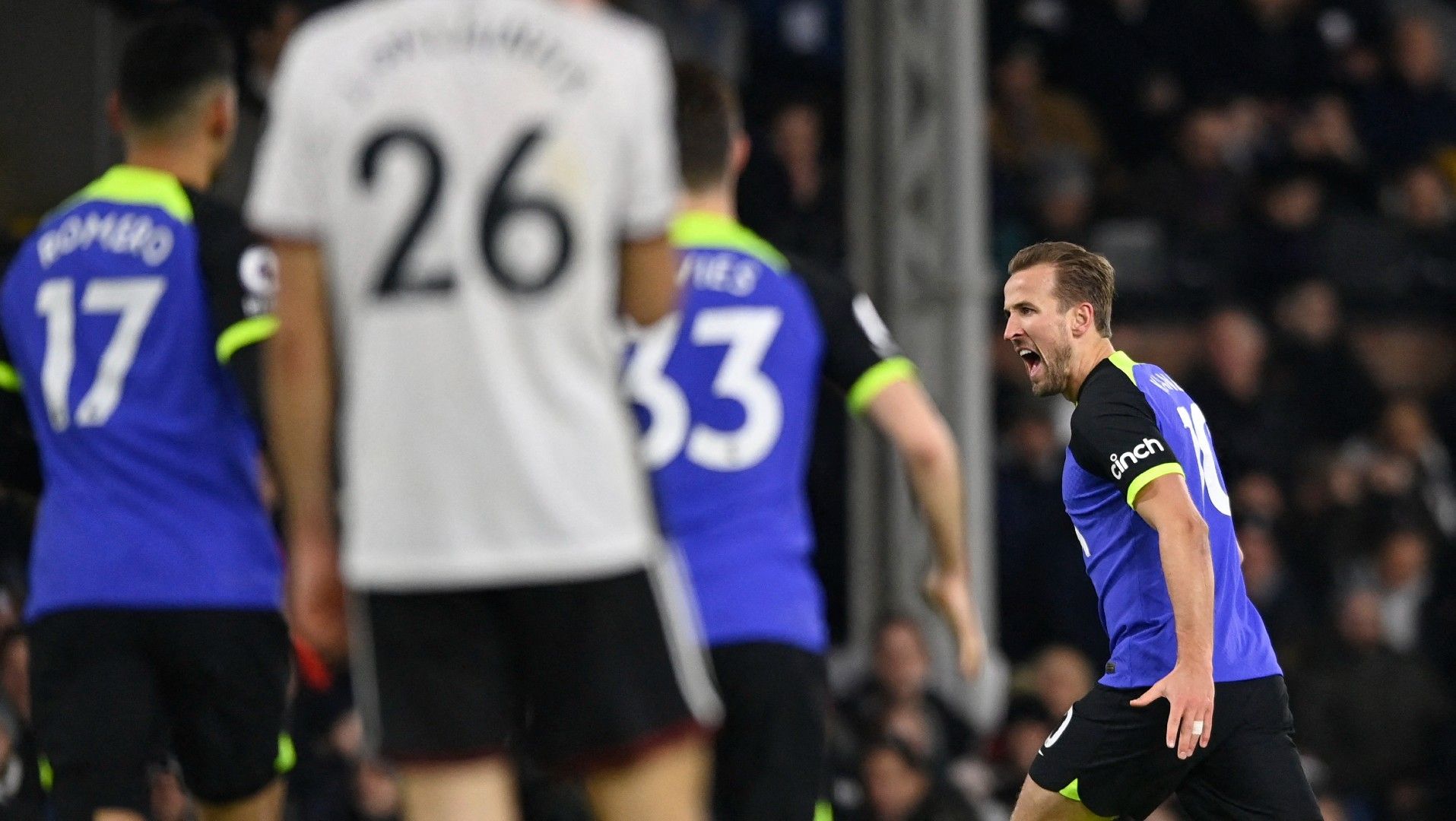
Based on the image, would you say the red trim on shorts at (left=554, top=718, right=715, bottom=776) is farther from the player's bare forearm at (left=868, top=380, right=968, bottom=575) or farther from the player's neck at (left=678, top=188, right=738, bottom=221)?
the player's neck at (left=678, top=188, right=738, bottom=221)

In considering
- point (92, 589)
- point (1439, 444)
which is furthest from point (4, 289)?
point (1439, 444)

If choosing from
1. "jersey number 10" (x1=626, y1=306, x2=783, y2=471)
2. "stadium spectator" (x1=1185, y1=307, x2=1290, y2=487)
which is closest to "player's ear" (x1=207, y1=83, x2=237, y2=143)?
"jersey number 10" (x1=626, y1=306, x2=783, y2=471)

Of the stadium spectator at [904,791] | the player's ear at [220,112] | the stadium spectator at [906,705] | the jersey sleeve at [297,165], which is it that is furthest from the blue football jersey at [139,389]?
the stadium spectator at [906,705]

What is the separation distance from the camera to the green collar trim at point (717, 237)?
477 centimetres

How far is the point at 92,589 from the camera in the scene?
473 centimetres

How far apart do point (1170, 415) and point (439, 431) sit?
2680 millimetres

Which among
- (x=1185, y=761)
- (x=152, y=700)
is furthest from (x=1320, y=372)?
(x=152, y=700)

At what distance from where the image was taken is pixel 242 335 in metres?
4.71

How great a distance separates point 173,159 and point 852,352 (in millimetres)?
1622

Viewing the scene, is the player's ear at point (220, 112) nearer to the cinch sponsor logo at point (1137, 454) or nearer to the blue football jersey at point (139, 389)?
the blue football jersey at point (139, 389)

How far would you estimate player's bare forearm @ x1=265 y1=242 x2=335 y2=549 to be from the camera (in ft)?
11.1

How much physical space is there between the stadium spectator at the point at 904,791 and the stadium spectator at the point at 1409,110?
6.07m

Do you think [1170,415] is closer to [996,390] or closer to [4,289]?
[4,289]

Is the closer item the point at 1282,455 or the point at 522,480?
the point at 522,480
